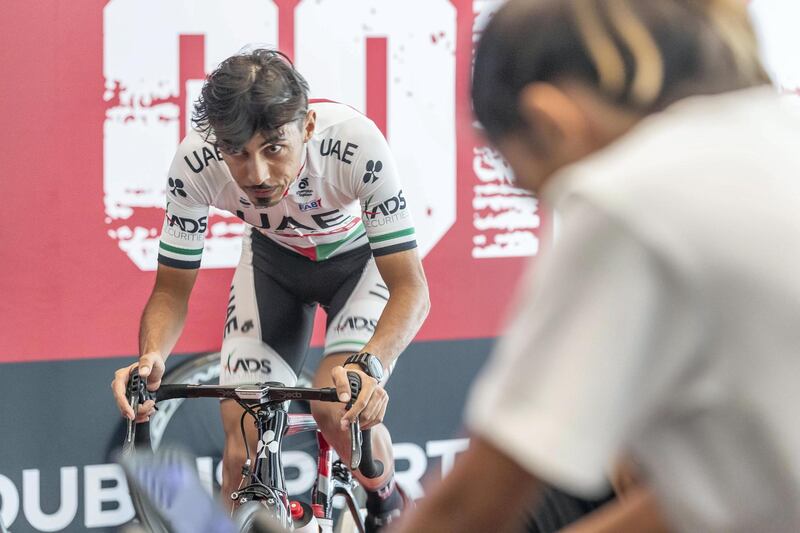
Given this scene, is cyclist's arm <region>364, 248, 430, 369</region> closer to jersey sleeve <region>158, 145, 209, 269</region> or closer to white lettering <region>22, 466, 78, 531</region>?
jersey sleeve <region>158, 145, 209, 269</region>

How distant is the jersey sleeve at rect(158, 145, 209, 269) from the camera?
9.00 feet

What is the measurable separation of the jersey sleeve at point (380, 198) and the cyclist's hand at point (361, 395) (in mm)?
471

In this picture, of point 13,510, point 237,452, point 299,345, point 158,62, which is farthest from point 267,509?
point 158,62

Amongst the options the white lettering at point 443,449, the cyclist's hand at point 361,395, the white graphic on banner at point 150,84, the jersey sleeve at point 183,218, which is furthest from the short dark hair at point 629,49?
the white lettering at point 443,449

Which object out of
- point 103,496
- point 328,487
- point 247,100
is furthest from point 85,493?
point 247,100

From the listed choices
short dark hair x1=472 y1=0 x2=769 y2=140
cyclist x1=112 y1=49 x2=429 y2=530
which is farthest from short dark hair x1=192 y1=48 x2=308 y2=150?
short dark hair x1=472 y1=0 x2=769 y2=140

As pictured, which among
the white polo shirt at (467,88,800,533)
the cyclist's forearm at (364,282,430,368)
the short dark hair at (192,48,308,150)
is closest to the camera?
the white polo shirt at (467,88,800,533)

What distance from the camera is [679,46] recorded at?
76 cm

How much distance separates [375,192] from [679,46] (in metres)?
1.98

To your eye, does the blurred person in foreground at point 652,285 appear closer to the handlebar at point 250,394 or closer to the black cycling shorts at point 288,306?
the handlebar at point 250,394

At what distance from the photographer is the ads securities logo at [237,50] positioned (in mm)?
3408

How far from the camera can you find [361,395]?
2307 millimetres

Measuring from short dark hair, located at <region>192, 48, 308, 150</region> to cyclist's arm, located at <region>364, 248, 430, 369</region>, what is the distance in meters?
0.45

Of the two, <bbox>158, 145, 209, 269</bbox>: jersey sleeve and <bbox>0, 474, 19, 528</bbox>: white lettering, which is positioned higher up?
<bbox>158, 145, 209, 269</bbox>: jersey sleeve
